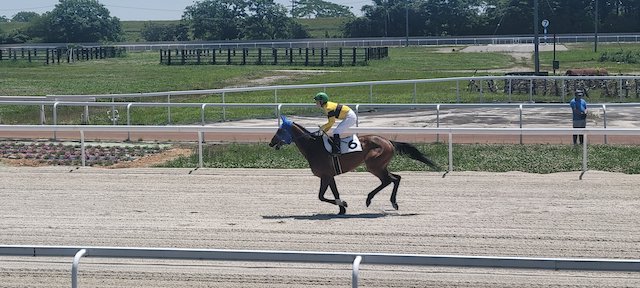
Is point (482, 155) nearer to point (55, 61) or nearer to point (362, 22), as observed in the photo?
point (55, 61)

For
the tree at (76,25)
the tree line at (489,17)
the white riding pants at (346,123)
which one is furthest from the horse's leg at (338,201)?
the tree at (76,25)

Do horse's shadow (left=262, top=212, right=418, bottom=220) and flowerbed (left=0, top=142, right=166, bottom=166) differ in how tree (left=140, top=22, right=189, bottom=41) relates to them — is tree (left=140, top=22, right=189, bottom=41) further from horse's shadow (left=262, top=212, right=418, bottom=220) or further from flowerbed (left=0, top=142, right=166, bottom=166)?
horse's shadow (left=262, top=212, right=418, bottom=220)

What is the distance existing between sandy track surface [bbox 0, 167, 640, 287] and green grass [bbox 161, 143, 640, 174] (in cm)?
49

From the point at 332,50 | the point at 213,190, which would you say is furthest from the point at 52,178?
the point at 332,50

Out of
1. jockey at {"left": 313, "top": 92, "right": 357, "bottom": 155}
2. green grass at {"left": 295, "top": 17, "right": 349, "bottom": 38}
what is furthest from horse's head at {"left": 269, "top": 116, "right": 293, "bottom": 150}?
green grass at {"left": 295, "top": 17, "right": 349, "bottom": 38}

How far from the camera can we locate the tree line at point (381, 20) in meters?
81.6

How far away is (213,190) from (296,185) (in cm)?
113

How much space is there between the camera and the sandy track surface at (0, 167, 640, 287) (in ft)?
29.1

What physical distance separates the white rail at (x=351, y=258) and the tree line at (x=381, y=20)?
71997 mm

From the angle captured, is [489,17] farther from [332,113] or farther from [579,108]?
[332,113]

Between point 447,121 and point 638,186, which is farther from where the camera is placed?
point 447,121

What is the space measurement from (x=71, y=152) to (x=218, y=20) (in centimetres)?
7307

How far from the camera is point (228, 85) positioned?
39938mm

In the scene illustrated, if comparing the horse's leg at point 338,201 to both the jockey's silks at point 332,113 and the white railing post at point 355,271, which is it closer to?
the jockey's silks at point 332,113
